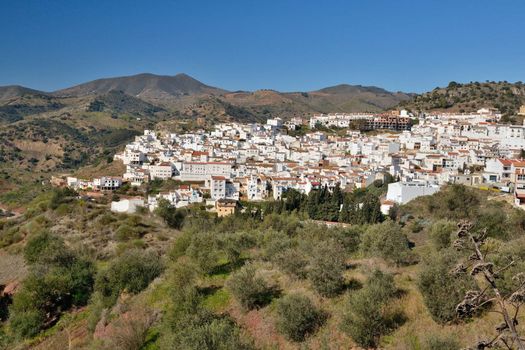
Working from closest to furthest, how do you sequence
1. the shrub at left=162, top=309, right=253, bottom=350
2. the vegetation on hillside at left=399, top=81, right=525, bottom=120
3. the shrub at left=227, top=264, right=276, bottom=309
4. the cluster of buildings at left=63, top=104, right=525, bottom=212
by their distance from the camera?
the shrub at left=162, top=309, right=253, bottom=350 < the shrub at left=227, top=264, right=276, bottom=309 < the cluster of buildings at left=63, top=104, right=525, bottom=212 < the vegetation on hillside at left=399, top=81, right=525, bottom=120

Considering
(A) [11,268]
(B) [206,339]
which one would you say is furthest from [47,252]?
(B) [206,339]

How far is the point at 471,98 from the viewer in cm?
8712

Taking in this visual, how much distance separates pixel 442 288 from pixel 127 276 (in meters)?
12.4

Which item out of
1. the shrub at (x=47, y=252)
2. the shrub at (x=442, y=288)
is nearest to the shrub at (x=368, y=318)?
the shrub at (x=442, y=288)

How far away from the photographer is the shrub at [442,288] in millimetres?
9172

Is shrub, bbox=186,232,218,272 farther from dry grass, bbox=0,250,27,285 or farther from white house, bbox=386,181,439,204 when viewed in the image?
white house, bbox=386,181,439,204

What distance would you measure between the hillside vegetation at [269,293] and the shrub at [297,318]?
3 centimetres

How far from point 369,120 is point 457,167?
35105 mm

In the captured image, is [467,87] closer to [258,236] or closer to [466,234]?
[258,236]

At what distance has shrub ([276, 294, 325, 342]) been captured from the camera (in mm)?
9891

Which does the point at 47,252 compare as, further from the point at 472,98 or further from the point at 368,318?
the point at 472,98

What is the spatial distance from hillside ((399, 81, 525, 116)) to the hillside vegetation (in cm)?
6207

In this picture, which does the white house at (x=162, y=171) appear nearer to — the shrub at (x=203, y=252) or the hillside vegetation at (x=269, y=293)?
the hillside vegetation at (x=269, y=293)

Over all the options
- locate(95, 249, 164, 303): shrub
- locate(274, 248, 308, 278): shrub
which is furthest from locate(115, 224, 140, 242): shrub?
locate(274, 248, 308, 278): shrub
